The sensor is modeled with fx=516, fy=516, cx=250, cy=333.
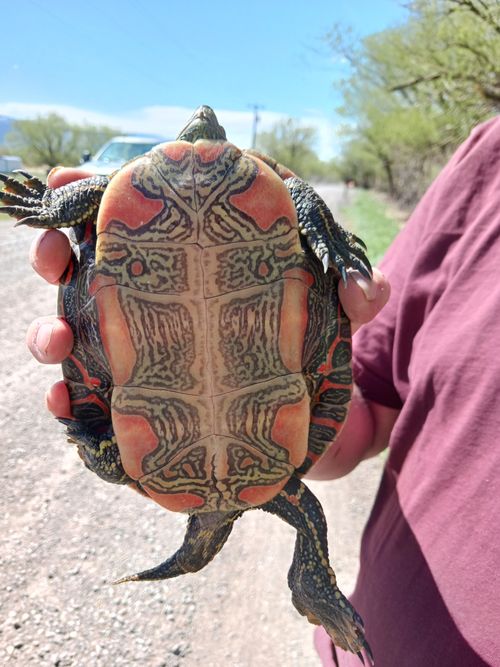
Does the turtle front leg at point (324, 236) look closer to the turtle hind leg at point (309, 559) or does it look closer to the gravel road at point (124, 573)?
the turtle hind leg at point (309, 559)

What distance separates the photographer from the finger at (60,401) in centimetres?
175

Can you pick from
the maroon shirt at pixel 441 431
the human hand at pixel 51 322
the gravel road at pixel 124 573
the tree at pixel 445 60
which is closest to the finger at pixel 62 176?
the human hand at pixel 51 322

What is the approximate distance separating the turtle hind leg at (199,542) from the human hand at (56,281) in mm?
759

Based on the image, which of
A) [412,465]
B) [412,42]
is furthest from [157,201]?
[412,42]

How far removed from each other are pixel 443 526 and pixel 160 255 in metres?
1.10

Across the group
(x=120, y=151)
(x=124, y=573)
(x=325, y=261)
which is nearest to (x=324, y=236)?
(x=325, y=261)

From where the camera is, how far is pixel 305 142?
7369cm

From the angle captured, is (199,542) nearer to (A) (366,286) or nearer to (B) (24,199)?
(A) (366,286)

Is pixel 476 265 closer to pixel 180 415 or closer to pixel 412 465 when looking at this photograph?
pixel 412 465

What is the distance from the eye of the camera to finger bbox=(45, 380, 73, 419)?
1.75m

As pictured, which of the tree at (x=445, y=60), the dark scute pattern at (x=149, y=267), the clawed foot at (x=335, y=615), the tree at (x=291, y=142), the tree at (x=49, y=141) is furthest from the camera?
the tree at (x=291, y=142)

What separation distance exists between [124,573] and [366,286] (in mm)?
2365

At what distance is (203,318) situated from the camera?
151cm

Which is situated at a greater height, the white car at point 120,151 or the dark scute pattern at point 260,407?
the dark scute pattern at point 260,407
